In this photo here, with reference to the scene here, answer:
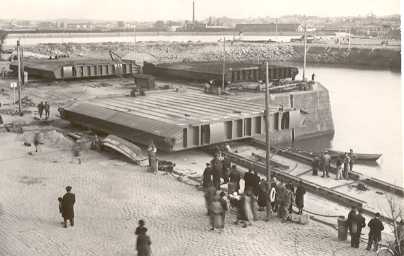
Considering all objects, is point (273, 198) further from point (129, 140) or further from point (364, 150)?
point (364, 150)

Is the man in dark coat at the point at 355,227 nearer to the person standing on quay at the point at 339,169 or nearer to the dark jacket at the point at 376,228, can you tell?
the dark jacket at the point at 376,228

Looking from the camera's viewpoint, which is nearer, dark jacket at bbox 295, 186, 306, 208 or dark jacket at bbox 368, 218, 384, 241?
dark jacket at bbox 368, 218, 384, 241

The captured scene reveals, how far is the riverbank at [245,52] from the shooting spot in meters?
87.9

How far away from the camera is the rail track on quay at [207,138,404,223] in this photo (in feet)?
65.0

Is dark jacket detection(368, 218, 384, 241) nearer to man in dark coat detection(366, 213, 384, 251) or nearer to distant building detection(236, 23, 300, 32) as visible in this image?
man in dark coat detection(366, 213, 384, 251)

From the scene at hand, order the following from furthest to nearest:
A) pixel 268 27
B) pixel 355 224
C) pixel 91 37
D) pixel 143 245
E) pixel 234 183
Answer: pixel 268 27
pixel 91 37
pixel 234 183
pixel 355 224
pixel 143 245

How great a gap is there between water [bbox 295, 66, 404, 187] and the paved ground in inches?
542

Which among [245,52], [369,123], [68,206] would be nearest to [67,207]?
[68,206]

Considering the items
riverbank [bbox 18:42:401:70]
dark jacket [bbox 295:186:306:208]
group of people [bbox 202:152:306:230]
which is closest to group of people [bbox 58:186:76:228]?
group of people [bbox 202:152:306:230]

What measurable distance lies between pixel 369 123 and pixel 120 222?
1216 inches

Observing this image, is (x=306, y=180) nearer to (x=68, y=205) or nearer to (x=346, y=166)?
(x=346, y=166)

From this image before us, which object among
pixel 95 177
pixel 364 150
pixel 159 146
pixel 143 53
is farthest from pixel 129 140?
pixel 143 53

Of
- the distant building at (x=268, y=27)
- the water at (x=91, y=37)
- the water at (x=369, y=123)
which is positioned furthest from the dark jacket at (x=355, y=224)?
the distant building at (x=268, y=27)

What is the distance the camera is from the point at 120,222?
1506cm
